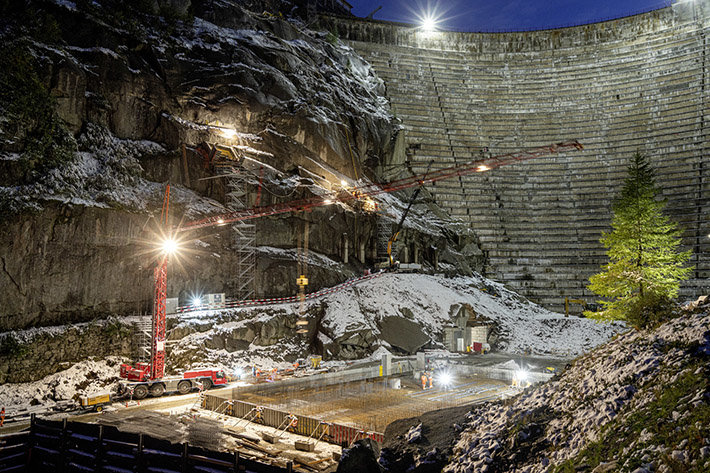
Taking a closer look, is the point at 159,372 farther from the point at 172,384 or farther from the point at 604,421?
the point at 604,421

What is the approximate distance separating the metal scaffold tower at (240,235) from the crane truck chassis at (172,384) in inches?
418

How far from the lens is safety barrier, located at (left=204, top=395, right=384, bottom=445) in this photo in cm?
1622

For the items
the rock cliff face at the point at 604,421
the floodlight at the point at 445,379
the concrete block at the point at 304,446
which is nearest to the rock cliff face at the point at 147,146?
the floodlight at the point at 445,379

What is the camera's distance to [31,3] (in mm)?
33875

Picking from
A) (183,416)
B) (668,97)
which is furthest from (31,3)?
(668,97)

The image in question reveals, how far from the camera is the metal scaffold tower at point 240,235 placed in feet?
119

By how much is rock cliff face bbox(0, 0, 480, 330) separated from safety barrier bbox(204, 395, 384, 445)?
42.3ft

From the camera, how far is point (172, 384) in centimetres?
2495

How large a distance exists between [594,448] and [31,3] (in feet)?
146

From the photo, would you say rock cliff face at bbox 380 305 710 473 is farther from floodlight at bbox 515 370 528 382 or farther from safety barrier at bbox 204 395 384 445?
floodlight at bbox 515 370 528 382

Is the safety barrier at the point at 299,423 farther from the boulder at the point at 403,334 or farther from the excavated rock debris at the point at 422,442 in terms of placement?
the boulder at the point at 403,334

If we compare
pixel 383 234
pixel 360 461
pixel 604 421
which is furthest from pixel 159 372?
pixel 383 234

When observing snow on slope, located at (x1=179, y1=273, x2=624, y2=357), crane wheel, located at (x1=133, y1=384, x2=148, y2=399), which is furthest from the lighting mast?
snow on slope, located at (x1=179, y1=273, x2=624, y2=357)

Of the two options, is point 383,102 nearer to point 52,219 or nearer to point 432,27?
point 432,27
